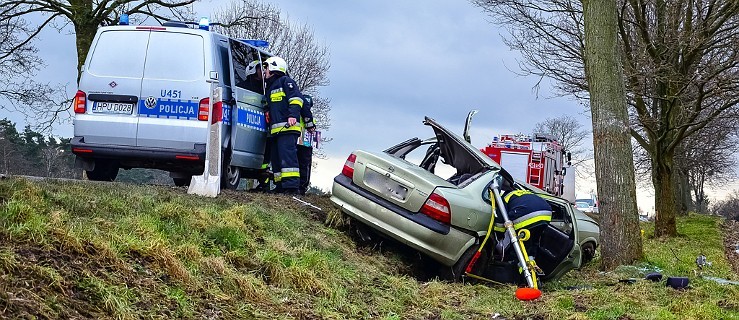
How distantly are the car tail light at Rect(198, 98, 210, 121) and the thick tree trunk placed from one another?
12644 millimetres

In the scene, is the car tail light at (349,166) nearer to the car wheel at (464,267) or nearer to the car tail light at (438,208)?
the car tail light at (438,208)

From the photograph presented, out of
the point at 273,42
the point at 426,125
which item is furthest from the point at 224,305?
the point at 273,42

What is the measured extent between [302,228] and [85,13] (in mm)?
9738

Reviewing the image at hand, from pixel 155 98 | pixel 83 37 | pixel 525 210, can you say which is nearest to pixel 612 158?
pixel 525 210

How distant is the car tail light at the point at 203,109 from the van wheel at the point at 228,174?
778mm

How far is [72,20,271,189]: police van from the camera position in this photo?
8.30m

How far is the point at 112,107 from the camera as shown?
27.6 ft

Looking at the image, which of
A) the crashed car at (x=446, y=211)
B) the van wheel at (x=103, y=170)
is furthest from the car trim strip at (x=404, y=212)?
the van wheel at (x=103, y=170)

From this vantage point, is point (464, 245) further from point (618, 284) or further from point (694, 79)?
point (694, 79)

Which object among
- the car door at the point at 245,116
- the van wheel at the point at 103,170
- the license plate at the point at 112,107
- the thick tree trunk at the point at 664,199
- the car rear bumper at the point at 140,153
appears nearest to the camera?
the car rear bumper at the point at 140,153

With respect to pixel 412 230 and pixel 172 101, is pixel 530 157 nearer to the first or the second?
pixel 172 101

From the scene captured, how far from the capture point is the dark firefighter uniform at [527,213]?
268 inches

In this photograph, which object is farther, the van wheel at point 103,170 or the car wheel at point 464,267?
the van wheel at point 103,170

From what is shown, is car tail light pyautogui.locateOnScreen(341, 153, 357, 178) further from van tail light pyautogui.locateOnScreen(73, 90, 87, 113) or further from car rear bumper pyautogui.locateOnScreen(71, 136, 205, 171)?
van tail light pyautogui.locateOnScreen(73, 90, 87, 113)
